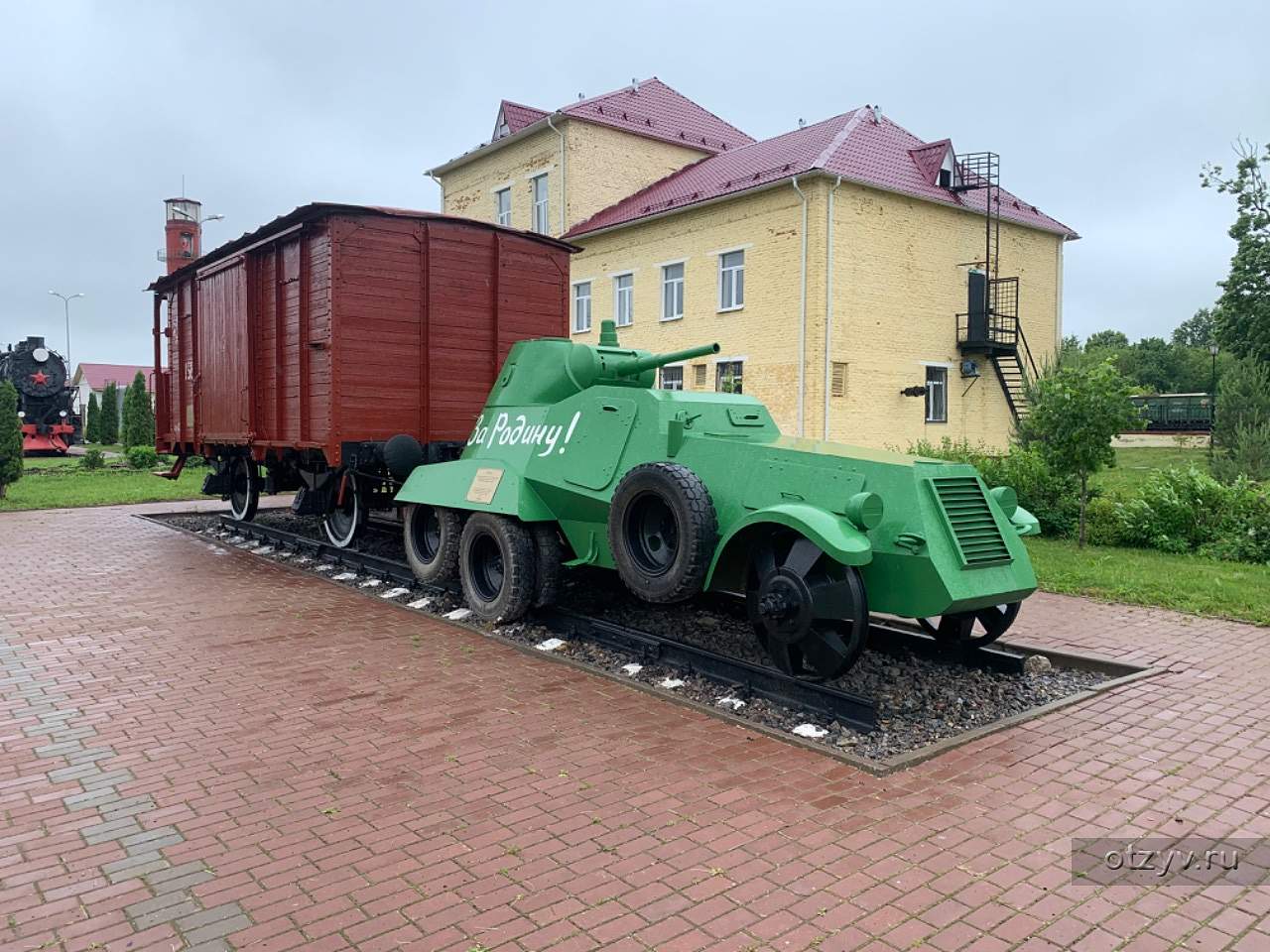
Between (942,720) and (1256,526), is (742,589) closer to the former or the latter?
(942,720)

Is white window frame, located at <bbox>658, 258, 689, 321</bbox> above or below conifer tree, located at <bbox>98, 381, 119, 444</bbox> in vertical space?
above

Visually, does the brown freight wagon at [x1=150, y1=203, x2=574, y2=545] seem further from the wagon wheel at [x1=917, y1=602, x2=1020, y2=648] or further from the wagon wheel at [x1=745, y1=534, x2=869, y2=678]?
the wagon wheel at [x1=917, y1=602, x2=1020, y2=648]

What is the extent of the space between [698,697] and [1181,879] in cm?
291

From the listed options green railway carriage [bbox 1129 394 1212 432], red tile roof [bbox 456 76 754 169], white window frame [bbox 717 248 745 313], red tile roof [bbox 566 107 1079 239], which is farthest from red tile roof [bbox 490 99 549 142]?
green railway carriage [bbox 1129 394 1212 432]

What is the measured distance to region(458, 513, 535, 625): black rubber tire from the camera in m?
7.82

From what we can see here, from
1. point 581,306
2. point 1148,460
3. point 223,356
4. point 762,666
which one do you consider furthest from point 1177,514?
point 1148,460

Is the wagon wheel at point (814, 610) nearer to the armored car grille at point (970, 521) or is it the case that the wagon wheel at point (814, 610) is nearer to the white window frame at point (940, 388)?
the armored car grille at point (970, 521)

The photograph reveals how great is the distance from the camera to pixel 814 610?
5.43m

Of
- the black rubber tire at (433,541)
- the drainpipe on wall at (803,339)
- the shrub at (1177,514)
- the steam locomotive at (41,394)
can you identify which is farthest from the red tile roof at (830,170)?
the steam locomotive at (41,394)

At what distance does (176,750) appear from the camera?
5.10 meters

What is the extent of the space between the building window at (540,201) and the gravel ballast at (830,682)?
22.0 m

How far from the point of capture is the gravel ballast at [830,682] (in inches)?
216

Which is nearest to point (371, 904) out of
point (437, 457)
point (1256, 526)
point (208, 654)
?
point (208, 654)

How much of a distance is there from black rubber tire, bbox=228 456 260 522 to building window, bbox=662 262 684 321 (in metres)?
14.0
